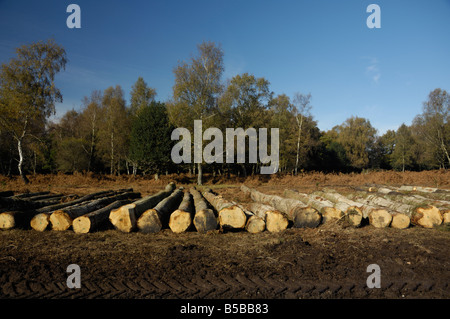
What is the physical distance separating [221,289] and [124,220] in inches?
146

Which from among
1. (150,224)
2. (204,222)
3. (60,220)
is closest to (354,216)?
(204,222)

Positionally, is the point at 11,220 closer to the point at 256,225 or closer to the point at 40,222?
the point at 40,222

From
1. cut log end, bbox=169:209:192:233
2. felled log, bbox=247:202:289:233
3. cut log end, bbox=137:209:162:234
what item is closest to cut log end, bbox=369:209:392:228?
felled log, bbox=247:202:289:233

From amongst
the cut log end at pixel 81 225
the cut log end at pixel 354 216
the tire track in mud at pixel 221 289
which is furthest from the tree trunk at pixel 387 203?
the cut log end at pixel 81 225

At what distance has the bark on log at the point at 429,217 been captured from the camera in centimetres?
656

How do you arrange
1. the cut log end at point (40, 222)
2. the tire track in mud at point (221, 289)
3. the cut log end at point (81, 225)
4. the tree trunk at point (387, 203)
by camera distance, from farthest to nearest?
the tree trunk at point (387, 203), the cut log end at point (40, 222), the cut log end at point (81, 225), the tire track in mud at point (221, 289)

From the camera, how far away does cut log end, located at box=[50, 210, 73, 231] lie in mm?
6211

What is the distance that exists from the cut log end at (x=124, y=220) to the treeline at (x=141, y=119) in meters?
14.5

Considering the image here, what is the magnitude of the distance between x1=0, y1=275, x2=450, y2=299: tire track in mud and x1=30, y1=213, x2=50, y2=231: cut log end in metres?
2.96

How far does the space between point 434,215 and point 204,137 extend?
16157 millimetres

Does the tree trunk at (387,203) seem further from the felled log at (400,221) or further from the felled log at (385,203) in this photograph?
the felled log at (400,221)

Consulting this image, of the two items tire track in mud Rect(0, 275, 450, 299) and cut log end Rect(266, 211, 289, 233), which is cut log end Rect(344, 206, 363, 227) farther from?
tire track in mud Rect(0, 275, 450, 299)

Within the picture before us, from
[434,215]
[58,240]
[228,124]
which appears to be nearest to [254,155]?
[228,124]

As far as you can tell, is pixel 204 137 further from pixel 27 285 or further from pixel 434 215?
pixel 27 285
